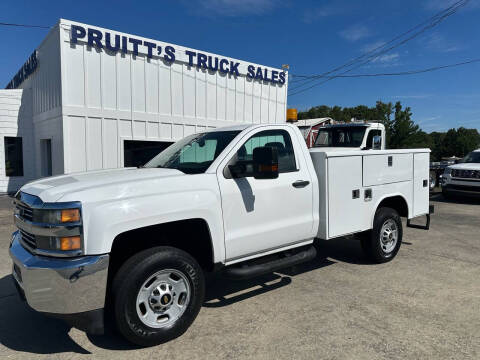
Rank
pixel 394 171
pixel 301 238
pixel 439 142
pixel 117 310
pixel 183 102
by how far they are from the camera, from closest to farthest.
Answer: pixel 117 310 < pixel 301 238 < pixel 394 171 < pixel 183 102 < pixel 439 142

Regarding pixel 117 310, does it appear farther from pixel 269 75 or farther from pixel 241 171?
pixel 269 75

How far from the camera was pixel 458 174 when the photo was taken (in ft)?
42.1

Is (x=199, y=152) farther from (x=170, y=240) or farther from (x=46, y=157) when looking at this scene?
(x=46, y=157)

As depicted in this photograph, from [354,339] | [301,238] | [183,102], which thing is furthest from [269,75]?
[354,339]

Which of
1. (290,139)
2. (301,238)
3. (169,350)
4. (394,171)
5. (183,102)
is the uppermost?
(183,102)

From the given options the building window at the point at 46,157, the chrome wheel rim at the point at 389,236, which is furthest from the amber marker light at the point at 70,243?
the building window at the point at 46,157

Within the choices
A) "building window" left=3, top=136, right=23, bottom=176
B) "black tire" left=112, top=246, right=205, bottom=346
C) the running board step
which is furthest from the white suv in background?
"building window" left=3, top=136, right=23, bottom=176

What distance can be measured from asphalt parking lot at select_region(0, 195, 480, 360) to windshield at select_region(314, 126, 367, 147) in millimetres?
4286

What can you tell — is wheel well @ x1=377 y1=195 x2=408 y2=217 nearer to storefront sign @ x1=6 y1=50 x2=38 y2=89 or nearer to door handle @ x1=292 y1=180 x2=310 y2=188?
door handle @ x1=292 y1=180 x2=310 y2=188

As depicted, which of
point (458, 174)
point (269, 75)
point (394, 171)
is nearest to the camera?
point (394, 171)

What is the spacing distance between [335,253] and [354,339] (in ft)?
9.48

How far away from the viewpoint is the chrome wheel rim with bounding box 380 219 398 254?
5387 mm

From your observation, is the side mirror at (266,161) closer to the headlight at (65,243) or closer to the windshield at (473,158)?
the headlight at (65,243)

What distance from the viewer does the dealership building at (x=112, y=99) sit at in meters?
9.86
